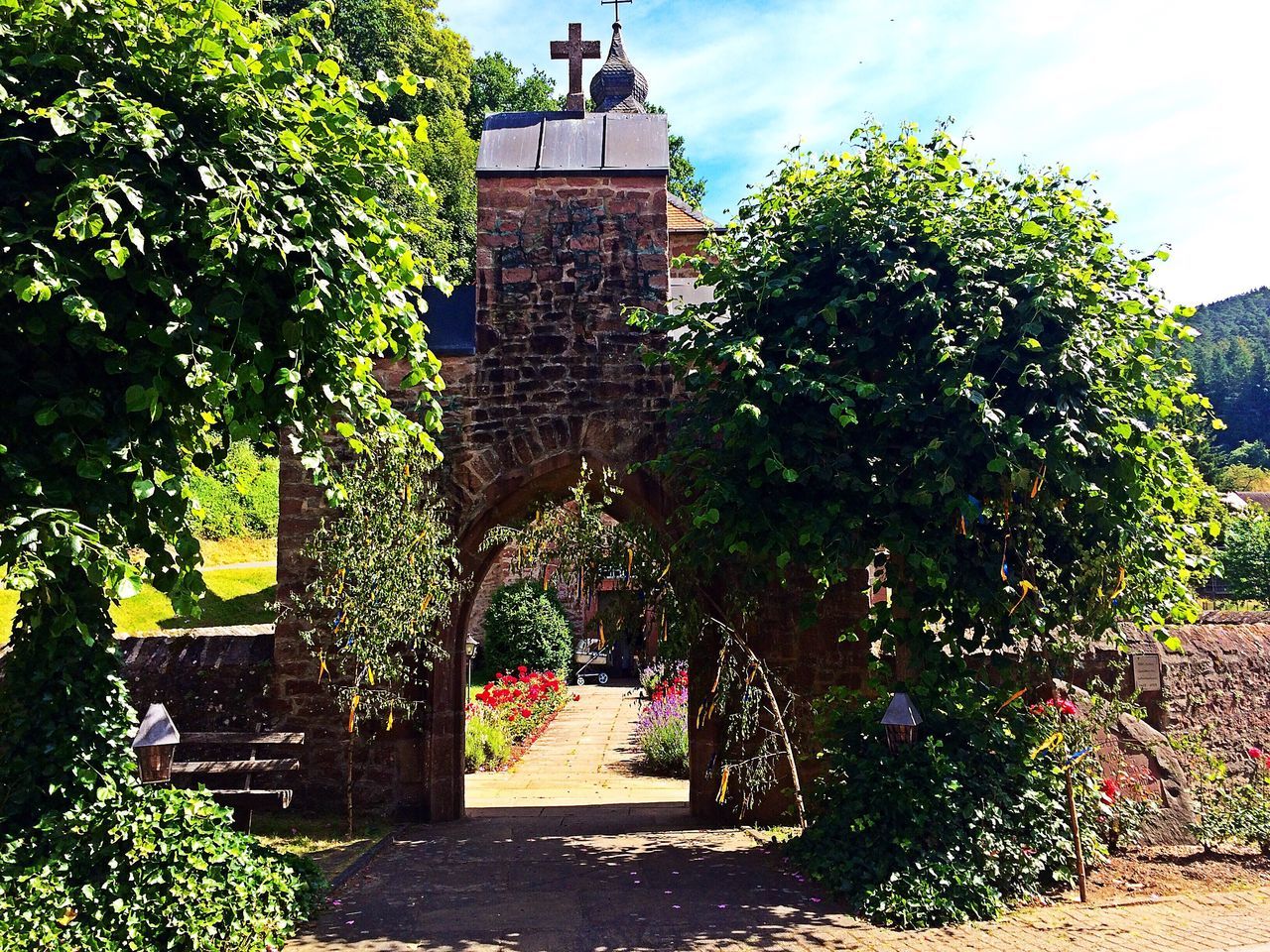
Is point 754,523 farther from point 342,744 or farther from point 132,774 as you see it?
point 342,744

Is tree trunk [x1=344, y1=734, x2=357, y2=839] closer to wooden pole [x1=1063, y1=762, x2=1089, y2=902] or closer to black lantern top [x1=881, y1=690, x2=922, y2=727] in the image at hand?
black lantern top [x1=881, y1=690, x2=922, y2=727]

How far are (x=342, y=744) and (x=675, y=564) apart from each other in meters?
3.80

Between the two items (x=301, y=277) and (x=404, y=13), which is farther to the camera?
(x=404, y=13)

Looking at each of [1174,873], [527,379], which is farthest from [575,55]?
[1174,873]

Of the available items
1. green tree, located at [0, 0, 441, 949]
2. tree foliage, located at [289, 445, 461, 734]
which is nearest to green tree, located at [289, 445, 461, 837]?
tree foliage, located at [289, 445, 461, 734]

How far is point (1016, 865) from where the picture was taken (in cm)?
646

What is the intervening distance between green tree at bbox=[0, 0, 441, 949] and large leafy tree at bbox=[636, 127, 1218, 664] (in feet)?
8.79

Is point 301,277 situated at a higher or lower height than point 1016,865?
higher

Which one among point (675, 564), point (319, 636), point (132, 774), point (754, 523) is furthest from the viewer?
point (319, 636)

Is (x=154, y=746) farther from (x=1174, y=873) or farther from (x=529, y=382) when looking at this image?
(x=1174, y=873)

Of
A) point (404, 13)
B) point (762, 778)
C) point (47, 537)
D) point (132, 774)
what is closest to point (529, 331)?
point (762, 778)

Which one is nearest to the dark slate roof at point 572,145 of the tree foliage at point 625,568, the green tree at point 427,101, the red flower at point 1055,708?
the tree foliage at point 625,568

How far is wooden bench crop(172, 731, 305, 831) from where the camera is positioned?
26.6ft

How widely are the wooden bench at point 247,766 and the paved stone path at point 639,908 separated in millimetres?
1076
